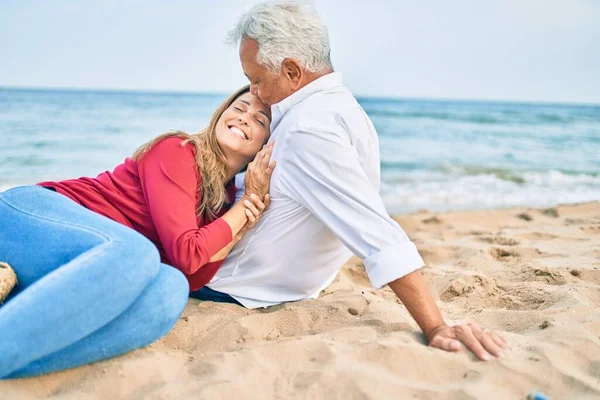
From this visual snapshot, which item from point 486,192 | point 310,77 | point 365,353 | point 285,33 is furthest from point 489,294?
point 486,192

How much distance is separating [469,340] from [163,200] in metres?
1.45

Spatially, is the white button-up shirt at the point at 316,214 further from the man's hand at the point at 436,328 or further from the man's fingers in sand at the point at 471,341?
the man's fingers in sand at the point at 471,341

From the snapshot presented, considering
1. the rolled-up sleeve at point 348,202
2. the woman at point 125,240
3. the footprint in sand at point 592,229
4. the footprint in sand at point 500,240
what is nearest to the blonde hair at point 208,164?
the woman at point 125,240

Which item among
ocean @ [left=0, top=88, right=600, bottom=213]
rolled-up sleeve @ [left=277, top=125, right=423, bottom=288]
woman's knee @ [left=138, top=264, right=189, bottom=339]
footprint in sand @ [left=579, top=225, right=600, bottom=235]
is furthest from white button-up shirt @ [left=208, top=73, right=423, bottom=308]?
ocean @ [left=0, top=88, right=600, bottom=213]

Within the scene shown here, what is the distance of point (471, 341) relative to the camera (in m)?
2.57

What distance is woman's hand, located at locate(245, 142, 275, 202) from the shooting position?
3080 mm

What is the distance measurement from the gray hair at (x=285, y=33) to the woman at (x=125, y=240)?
0.34 meters

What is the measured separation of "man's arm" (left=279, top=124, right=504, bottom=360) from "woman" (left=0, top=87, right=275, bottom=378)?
34cm

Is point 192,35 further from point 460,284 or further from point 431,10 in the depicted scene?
point 460,284

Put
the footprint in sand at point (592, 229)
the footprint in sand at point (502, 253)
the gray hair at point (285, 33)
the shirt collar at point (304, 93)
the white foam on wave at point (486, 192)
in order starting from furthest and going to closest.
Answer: the white foam on wave at point (486, 192) → the footprint in sand at point (592, 229) → the footprint in sand at point (502, 253) → the shirt collar at point (304, 93) → the gray hair at point (285, 33)

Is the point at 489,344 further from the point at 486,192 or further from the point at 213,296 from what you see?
the point at 486,192

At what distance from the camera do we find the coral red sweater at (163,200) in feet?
9.35

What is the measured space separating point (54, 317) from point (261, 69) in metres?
1.50

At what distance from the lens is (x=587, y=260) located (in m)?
4.47
